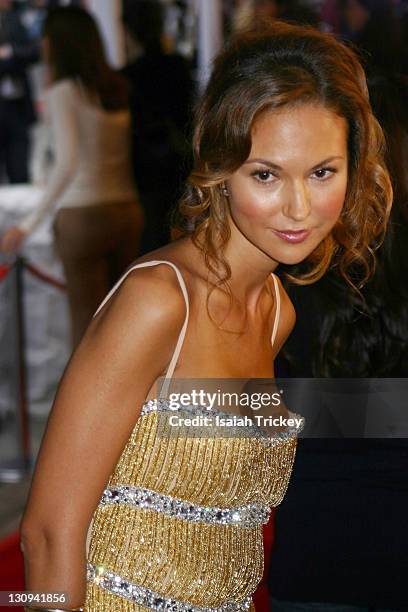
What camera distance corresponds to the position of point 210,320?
144 centimetres

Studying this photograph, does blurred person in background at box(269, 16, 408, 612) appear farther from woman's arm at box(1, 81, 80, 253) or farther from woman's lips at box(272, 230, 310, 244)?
woman's arm at box(1, 81, 80, 253)

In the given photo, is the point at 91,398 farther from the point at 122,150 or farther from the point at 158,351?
the point at 122,150

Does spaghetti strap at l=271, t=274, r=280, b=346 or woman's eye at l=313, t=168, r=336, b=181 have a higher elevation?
woman's eye at l=313, t=168, r=336, b=181

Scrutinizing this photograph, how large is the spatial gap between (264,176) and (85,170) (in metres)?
3.03

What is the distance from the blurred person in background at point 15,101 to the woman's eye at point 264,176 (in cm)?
453

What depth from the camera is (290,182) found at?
1.38 meters

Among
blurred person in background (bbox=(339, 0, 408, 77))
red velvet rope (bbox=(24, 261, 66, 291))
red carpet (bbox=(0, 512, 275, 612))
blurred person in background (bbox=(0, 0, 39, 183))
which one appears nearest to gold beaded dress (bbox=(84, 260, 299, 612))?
blurred person in background (bbox=(339, 0, 408, 77))

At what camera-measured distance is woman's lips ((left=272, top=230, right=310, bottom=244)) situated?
1.41 metres

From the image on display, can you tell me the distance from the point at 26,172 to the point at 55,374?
1.40m

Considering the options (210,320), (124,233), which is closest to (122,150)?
(124,233)

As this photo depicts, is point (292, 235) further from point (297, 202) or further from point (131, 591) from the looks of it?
point (131, 591)

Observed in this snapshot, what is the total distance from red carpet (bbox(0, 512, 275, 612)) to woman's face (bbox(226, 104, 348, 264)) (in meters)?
1.44

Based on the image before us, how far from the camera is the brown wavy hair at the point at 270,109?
1392 mm

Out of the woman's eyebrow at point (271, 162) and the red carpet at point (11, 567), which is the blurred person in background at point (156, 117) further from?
the woman's eyebrow at point (271, 162)
